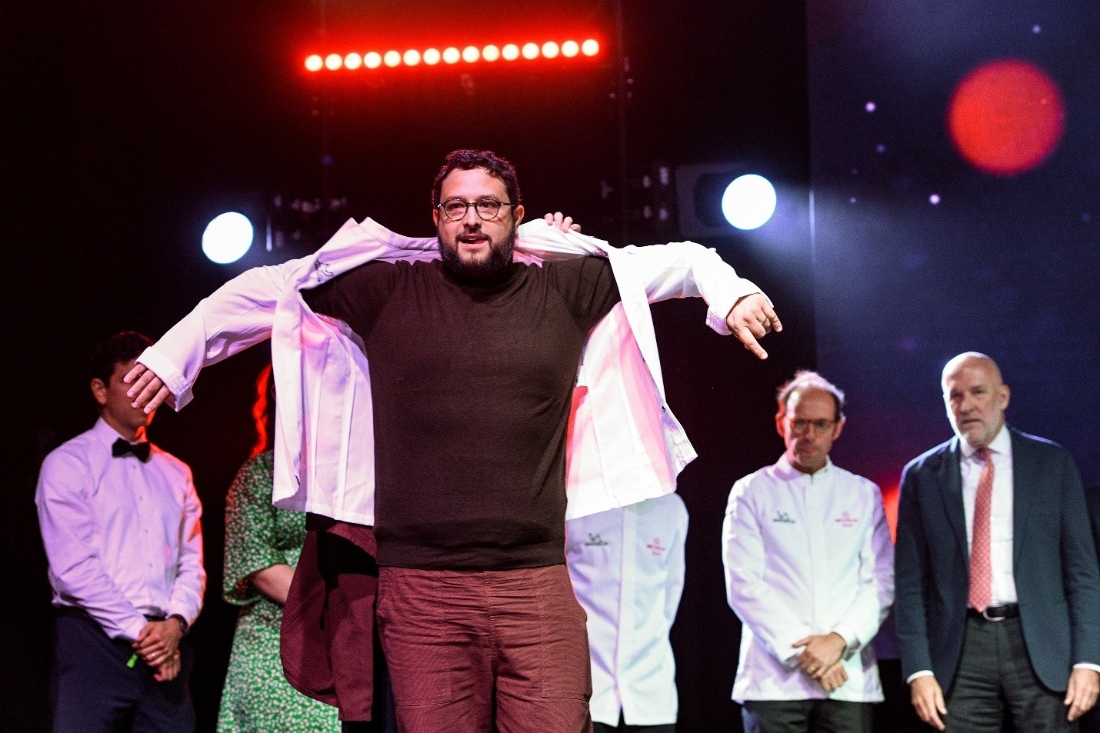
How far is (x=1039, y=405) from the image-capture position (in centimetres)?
548

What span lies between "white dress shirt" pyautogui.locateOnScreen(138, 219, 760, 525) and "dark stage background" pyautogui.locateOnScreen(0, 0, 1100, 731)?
2535 millimetres

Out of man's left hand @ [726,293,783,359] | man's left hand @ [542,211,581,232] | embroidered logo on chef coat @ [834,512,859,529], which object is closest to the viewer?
man's left hand @ [726,293,783,359]

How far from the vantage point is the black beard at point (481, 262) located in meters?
2.69

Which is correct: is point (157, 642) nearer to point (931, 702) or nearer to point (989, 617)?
point (931, 702)

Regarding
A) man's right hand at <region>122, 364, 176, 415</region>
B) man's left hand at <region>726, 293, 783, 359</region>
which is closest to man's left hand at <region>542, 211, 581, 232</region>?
man's left hand at <region>726, 293, 783, 359</region>

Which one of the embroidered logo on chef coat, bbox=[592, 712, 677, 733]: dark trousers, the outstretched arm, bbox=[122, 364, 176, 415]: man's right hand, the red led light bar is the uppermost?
the red led light bar

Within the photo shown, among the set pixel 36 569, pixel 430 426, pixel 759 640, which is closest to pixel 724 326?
pixel 430 426

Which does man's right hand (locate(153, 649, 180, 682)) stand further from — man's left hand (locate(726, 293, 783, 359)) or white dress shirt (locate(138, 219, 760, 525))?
man's left hand (locate(726, 293, 783, 359))

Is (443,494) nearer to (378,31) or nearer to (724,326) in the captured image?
(724,326)

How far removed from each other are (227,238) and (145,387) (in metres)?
2.95

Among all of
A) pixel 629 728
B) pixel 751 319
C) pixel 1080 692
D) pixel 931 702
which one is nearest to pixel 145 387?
pixel 751 319

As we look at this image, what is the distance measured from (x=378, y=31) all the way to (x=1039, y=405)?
3562 millimetres

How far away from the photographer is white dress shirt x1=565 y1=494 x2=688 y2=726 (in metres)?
4.57

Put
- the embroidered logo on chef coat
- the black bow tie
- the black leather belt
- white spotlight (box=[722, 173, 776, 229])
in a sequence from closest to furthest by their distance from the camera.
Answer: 1. the black bow tie
2. the black leather belt
3. the embroidered logo on chef coat
4. white spotlight (box=[722, 173, 776, 229])
